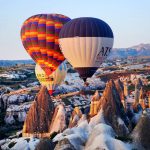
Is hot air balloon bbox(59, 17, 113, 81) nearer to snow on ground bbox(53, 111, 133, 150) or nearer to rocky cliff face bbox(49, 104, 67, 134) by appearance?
rocky cliff face bbox(49, 104, 67, 134)

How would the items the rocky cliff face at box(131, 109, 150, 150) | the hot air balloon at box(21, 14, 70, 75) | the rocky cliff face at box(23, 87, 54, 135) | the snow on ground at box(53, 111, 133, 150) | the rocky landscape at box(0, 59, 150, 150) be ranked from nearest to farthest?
the snow on ground at box(53, 111, 133, 150)
the rocky cliff face at box(131, 109, 150, 150)
the rocky landscape at box(0, 59, 150, 150)
the rocky cliff face at box(23, 87, 54, 135)
the hot air balloon at box(21, 14, 70, 75)

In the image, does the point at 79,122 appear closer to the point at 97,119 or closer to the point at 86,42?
the point at 97,119

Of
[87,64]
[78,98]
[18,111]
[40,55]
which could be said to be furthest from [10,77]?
[87,64]

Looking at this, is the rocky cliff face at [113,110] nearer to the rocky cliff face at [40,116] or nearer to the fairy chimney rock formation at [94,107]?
the fairy chimney rock formation at [94,107]

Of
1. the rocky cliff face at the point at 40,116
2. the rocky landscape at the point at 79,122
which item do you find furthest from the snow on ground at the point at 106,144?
the rocky cliff face at the point at 40,116

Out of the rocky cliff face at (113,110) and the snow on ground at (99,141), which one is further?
the rocky cliff face at (113,110)

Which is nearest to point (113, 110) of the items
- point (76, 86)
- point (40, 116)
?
point (40, 116)

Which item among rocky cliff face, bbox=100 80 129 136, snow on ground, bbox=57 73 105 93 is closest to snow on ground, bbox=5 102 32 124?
snow on ground, bbox=57 73 105 93
